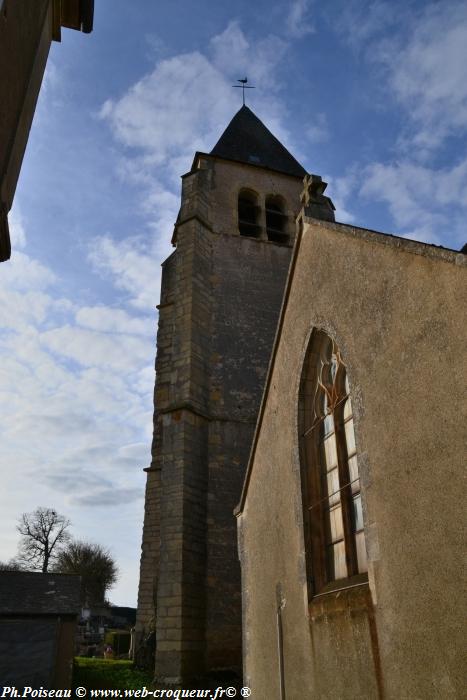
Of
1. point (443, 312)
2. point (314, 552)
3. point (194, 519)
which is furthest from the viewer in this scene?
point (194, 519)

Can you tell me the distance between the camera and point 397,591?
3.98 metres

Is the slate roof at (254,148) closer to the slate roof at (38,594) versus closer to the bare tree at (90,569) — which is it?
the slate roof at (38,594)

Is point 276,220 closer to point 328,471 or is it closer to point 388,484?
point 328,471

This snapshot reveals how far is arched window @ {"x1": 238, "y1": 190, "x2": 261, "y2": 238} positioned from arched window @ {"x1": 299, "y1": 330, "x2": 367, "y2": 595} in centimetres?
1266

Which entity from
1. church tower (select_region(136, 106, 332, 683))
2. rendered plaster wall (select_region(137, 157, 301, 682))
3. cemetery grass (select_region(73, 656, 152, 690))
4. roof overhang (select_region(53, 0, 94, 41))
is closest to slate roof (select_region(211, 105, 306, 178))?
church tower (select_region(136, 106, 332, 683))

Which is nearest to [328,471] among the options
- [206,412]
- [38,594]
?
[206,412]

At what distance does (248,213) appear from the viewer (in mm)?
19250

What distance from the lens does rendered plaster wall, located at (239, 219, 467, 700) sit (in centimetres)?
361

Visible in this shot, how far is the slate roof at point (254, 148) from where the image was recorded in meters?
20.4

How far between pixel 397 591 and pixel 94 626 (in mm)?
44059

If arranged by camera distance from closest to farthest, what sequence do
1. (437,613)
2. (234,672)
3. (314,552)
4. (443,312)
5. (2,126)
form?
(437,613)
(443,312)
(314,552)
(2,126)
(234,672)

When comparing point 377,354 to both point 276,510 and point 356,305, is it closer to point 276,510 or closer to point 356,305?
point 356,305

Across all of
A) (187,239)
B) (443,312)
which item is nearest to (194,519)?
(187,239)

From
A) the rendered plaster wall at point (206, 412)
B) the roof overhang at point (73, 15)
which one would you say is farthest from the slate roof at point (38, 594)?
the roof overhang at point (73, 15)
